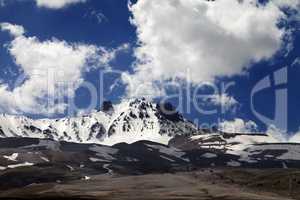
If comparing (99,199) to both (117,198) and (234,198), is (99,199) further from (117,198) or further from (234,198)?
(234,198)

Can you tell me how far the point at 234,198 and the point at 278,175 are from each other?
67.7 meters

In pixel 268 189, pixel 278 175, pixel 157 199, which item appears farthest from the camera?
pixel 278 175

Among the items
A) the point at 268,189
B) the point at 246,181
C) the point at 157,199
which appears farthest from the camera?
the point at 246,181

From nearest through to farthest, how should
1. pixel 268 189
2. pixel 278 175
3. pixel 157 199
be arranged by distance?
1. pixel 157 199
2. pixel 268 189
3. pixel 278 175

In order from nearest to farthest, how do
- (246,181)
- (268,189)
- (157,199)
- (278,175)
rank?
(157,199) → (268,189) → (278,175) → (246,181)

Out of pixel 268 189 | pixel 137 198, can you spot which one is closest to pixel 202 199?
pixel 137 198

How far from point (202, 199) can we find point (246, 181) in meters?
83.0

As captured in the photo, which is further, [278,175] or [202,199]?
[278,175]

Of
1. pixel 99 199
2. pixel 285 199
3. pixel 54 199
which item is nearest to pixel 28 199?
pixel 54 199

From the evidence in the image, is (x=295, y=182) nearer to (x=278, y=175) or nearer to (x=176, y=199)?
(x=278, y=175)

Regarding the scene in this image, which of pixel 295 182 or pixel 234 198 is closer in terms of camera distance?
pixel 234 198

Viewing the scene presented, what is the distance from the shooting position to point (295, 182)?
167 metres

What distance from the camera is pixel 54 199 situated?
122 meters

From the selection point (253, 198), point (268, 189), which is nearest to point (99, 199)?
point (253, 198)
